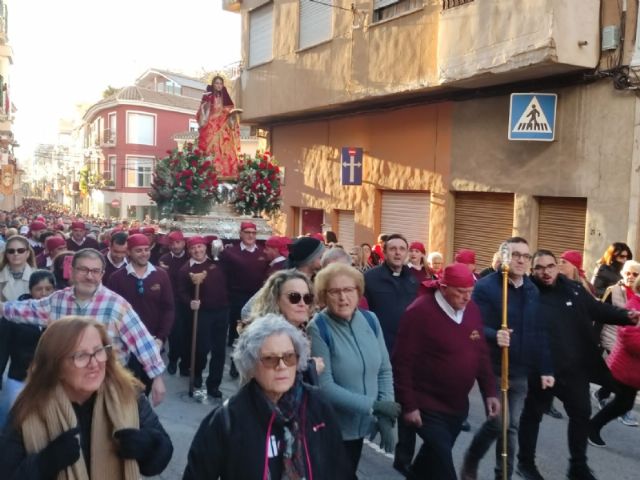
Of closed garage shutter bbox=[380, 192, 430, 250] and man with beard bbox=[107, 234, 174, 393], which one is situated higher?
closed garage shutter bbox=[380, 192, 430, 250]

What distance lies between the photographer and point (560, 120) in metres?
11.1

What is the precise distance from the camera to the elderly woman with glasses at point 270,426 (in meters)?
2.61

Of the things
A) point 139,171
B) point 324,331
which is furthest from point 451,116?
point 139,171

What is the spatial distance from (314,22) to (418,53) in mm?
4925

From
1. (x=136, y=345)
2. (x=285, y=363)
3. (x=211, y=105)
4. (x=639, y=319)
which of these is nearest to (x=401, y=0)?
(x=211, y=105)

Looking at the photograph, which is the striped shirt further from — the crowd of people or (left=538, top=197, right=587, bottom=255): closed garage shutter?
(left=538, top=197, right=587, bottom=255): closed garage shutter

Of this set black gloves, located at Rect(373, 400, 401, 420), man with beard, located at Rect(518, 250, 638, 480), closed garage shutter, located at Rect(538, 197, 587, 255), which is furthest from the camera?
closed garage shutter, located at Rect(538, 197, 587, 255)

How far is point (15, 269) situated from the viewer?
20.9 feet

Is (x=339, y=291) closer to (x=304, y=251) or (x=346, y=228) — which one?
(x=304, y=251)

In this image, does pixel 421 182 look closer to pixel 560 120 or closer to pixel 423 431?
pixel 560 120

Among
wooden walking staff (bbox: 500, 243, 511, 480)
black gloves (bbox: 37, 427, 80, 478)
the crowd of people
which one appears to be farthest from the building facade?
black gloves (bbox: 37, 427, 80, 478)

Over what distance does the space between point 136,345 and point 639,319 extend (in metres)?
4.14

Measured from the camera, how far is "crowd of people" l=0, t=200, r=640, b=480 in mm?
2641

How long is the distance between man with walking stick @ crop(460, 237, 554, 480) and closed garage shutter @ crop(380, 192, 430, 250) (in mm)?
9461
